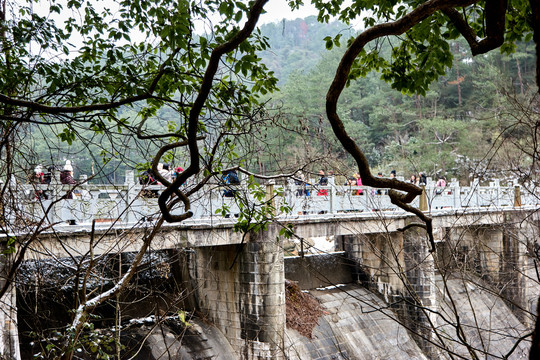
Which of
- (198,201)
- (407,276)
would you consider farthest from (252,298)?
(407,276)

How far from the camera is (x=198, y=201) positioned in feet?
30.8

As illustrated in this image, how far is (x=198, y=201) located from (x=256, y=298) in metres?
2.48

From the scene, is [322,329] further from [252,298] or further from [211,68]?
[211,68]

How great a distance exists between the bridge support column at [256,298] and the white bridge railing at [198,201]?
0.86 m

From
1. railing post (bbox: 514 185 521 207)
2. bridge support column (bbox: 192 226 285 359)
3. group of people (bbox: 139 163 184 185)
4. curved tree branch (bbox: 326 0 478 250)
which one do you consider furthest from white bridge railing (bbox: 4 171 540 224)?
curved tree branch (bbox: 326 0 478 250)

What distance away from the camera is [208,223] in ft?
31.5

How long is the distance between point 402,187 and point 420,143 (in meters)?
25.3

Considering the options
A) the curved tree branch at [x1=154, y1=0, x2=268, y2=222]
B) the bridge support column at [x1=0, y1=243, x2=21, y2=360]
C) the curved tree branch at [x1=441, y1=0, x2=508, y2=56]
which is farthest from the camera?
the bridge support column at [x1=0, y1=243, x2=21, y2=360]

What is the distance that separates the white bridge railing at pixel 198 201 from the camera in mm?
5664

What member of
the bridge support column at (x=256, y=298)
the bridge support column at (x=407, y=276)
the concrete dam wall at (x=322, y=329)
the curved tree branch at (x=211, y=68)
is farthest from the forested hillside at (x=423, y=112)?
the curved tree branch at (x=211, y=68)

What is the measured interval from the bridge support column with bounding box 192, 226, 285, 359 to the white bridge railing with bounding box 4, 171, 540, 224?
860 millimetres

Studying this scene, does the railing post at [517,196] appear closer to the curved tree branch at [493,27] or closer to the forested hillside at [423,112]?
the forested hillside at [423,112]

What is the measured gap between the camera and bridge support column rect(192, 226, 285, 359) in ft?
33.5

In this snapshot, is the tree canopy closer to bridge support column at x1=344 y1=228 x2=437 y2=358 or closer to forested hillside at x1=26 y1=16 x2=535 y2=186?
bridge support column at x1=344 y1=228 x2=437 y2=358
